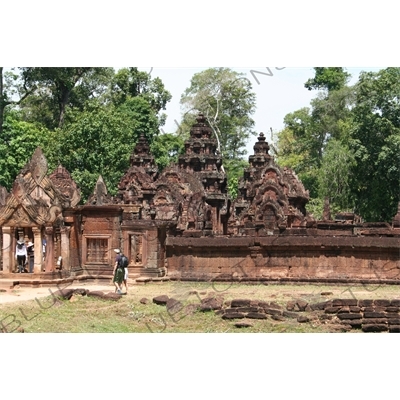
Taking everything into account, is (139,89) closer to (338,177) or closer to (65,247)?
(338,177)

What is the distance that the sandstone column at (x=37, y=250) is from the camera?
23.0 metres

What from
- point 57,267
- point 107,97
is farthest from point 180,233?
point 107,97

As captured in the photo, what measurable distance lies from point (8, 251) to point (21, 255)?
0.44 metres

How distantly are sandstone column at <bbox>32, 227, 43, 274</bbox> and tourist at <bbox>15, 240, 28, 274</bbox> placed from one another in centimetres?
53

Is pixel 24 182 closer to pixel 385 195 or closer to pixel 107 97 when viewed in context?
pixel 385 195

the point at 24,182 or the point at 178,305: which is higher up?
the point at 24,182

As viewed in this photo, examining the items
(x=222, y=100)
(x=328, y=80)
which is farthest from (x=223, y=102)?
(x=328, y=80)

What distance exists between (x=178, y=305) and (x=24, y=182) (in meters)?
6.75

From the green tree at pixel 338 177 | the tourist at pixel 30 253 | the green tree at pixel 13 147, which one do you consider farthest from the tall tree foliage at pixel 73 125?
the tourist at pixel 30 253

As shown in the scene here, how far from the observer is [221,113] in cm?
6512

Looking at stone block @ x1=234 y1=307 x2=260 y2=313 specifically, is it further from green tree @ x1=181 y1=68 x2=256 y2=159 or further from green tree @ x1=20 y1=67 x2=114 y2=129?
green tree @ x1=181 y1=68 x2=256 y2=159

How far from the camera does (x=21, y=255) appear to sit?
23641mm

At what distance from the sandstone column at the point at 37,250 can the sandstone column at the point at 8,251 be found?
650 mm

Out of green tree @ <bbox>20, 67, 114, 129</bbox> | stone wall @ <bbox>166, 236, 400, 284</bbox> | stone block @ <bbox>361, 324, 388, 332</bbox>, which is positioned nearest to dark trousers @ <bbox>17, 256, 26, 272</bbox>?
stone wall @ <bbox>166, 236, 400, 284</bbox>
